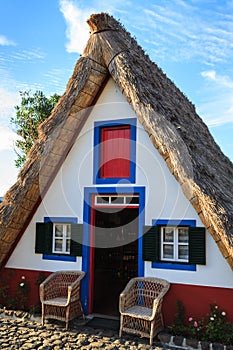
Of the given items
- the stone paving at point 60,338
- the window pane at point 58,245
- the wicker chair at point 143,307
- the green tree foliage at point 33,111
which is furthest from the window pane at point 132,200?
the green tree foliage at point 33,111

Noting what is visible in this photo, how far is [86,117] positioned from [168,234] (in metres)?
2.86

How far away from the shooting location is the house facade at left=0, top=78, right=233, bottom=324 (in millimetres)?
6621

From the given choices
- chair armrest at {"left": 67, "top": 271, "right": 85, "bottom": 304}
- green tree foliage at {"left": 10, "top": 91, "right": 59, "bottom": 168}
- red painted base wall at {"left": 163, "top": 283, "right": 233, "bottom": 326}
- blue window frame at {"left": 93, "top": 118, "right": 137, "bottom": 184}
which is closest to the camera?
red painted base wall at {"left": 163, "top": 283, "right": 233, "bottom": 326}

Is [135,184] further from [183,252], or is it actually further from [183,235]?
[183,252]

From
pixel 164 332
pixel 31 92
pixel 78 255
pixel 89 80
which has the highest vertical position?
pixel 31 92

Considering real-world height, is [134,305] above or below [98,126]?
below

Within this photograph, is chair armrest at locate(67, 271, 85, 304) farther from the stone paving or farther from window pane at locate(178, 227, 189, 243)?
window pane at locate(178, 227, 189, 243)

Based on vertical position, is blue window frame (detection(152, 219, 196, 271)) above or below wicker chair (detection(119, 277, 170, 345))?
above

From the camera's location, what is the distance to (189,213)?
682cm

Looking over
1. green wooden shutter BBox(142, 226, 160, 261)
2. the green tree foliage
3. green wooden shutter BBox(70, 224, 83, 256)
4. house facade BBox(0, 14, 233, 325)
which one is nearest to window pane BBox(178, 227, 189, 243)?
house facade BBox(0, 14, 233, 325)

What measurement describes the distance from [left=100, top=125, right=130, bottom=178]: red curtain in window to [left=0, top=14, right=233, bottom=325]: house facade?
0.02 meters

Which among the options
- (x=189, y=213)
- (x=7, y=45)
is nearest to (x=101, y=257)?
(x=189, y=213)

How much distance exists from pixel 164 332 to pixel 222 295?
1.13 meters

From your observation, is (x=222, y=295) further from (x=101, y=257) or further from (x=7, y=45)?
(x=7, y=45)
